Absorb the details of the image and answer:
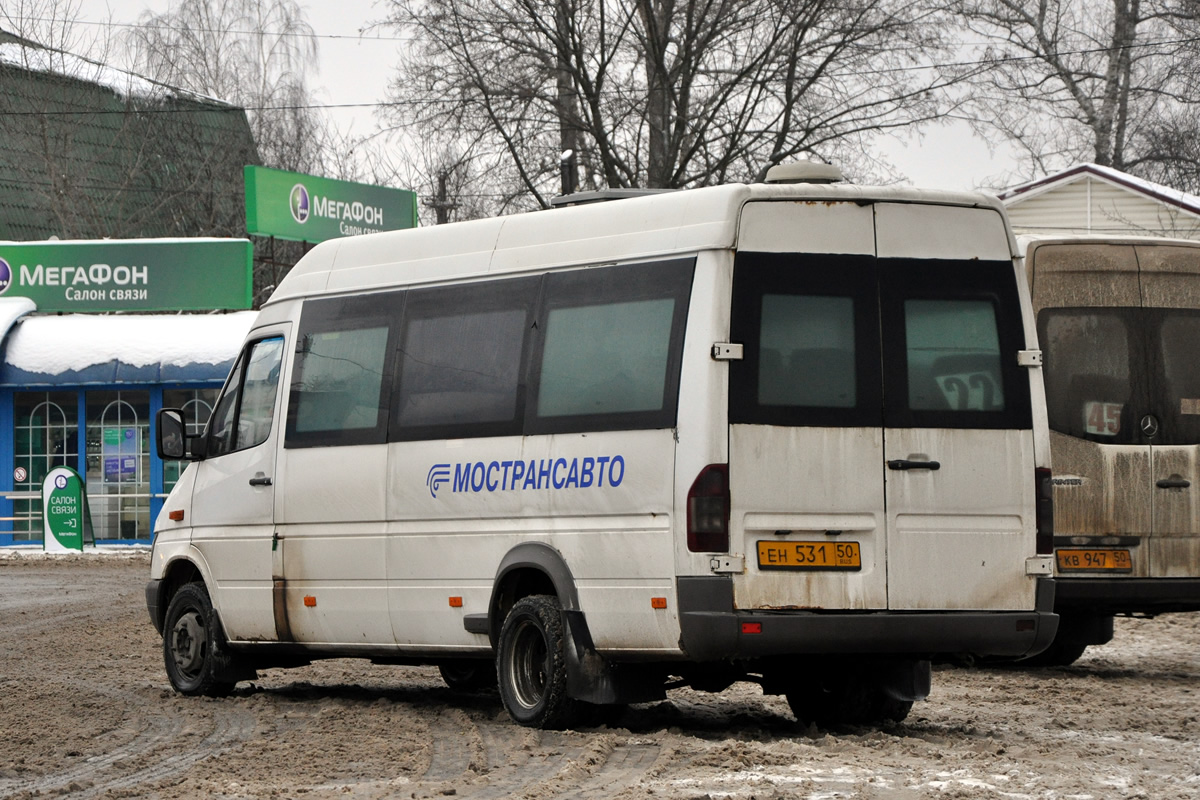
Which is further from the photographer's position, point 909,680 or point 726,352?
point 909,680

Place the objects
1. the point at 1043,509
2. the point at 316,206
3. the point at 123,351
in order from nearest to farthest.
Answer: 1. the point at 1043,509
2. the point at 123,351
3. the point at 316,206

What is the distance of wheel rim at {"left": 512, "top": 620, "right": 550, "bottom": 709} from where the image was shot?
29.9 feet

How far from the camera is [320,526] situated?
10.5 meters

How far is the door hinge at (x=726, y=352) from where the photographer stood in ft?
27.0

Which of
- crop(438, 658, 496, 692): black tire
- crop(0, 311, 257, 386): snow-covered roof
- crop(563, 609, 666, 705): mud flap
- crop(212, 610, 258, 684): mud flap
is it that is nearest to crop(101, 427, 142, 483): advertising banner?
crop(0, 311, 257, 386): snow-covered roof

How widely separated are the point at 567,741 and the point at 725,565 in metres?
1.13

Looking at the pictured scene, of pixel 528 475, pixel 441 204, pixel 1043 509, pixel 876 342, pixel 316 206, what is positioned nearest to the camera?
pixel 876 342

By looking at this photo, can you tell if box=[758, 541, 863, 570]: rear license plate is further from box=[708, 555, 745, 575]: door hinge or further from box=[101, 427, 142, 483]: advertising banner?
box=[101, 427, 142, 483]: advertising banner

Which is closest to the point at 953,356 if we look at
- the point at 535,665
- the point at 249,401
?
the point at 535,665

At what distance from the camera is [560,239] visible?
9.32 metres

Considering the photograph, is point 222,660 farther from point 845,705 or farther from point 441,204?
point 441,204

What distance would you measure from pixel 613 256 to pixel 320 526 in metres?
2.61

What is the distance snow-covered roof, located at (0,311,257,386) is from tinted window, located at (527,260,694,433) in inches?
768

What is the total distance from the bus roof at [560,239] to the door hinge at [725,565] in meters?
1.42
